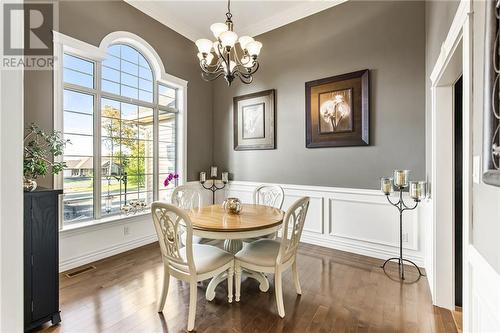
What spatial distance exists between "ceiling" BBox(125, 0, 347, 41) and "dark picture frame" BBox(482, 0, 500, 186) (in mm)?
3065

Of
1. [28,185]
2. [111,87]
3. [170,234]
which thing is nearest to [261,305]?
[170,234]

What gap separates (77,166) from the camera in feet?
9.96

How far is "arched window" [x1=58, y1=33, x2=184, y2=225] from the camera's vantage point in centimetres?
301

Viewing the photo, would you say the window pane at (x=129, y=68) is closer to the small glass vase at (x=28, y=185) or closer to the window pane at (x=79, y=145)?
the window pane at (x=79, y=145)

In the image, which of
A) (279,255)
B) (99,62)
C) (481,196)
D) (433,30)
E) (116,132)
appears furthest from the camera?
(116,132)

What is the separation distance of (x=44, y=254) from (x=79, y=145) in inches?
63.4

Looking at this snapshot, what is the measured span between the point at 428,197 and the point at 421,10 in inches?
87.3

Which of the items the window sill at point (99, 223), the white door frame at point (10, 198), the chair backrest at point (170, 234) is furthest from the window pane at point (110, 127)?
the white door frame at point (10, 198)

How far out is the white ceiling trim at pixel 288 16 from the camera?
3599 millimetres

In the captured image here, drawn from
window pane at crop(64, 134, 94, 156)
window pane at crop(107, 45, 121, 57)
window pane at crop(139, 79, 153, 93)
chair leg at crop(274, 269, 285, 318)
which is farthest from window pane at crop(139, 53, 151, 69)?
chair leg at crop(274, 269, 285, 318)

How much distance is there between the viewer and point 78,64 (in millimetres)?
3047

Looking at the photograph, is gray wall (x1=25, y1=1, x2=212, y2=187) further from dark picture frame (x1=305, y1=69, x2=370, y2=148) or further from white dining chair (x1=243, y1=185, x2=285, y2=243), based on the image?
dark picture frame (x1=305, y1=69, x2=370, y2=148)

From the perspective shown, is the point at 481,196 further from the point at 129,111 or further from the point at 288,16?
the point at 129,111

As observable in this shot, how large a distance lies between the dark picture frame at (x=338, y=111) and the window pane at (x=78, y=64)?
3027 mm
